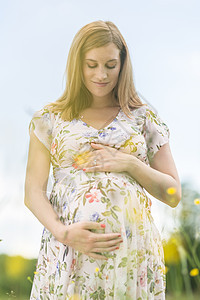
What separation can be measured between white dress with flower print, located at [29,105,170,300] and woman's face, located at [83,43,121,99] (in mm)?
175

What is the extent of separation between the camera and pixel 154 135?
2.00m

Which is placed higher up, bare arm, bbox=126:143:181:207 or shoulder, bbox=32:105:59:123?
shoulder, bbox=32:105:59:123

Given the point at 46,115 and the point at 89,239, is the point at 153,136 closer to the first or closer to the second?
the point at 46,115

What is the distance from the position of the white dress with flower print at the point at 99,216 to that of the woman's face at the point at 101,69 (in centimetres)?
17

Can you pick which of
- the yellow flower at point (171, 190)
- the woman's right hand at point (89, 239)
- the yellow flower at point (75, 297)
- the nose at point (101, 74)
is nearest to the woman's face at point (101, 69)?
the nose at point (101, 74)

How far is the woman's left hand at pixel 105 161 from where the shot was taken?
5.63 ft

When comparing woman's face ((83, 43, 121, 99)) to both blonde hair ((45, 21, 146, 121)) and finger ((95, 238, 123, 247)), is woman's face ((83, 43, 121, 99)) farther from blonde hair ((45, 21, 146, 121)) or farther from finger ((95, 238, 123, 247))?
finger ((95, 238, 123, 247))

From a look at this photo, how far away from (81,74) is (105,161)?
489 millimetres

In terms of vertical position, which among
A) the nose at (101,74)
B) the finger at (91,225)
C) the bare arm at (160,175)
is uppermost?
the nose at (101,74)

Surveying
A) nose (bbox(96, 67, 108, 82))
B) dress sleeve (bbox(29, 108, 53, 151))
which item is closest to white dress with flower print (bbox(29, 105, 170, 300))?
dress sleeve (bbox(29, 108, 53, 151))

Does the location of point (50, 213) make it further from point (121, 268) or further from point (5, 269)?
point (5, 269)

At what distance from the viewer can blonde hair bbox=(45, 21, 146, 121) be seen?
1.92m

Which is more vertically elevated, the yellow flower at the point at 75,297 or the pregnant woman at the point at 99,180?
the pregnant woman at the point at 99,180

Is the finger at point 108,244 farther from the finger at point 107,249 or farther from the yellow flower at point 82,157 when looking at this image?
the yellow flower at point 82,157
